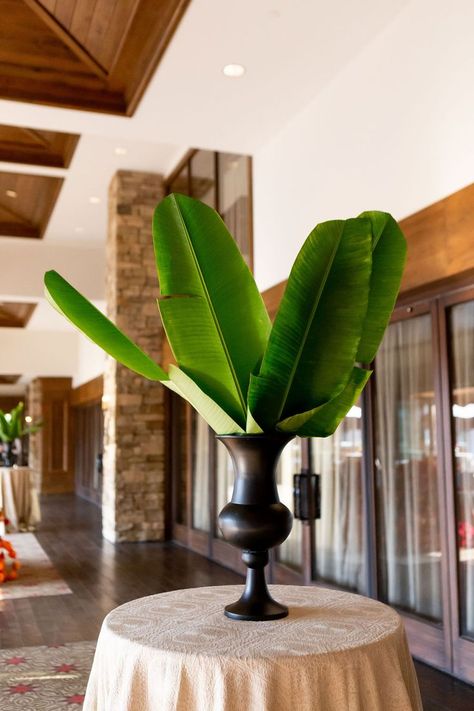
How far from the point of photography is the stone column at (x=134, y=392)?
8289 mm

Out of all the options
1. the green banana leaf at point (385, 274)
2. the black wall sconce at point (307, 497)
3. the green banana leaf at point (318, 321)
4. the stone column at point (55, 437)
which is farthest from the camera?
the stone column at point (55, 437)

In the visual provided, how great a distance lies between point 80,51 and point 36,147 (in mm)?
3143

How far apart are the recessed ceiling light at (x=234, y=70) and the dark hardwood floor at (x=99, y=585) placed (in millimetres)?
3550

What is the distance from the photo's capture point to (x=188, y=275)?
1.65 m

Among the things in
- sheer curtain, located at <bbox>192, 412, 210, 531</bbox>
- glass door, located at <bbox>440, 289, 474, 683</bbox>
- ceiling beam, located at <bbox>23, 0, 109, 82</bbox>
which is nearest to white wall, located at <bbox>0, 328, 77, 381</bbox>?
sheer curtain, located at <bbox>192, 412, 210, 531</bbox>

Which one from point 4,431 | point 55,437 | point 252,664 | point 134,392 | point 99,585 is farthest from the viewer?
point 55,437

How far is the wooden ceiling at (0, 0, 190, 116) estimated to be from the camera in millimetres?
4691

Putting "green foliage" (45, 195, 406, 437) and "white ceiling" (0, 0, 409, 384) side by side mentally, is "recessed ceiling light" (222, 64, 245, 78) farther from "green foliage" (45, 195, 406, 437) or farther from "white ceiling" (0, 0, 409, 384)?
"green foliage" (45, 195, 406, 437)

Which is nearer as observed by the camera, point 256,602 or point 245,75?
point 256,602

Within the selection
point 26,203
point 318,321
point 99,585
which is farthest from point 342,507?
point 26,203

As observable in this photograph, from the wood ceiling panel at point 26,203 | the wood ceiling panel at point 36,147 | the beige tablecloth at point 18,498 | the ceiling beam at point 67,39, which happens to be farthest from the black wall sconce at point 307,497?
the beige tablecloth at point 18,498

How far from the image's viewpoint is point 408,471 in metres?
4.05

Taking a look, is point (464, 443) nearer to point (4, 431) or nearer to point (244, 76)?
point (244, 76)

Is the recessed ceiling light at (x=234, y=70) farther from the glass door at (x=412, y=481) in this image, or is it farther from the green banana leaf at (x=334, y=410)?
the green banana leaf at (x=334, y=410)
